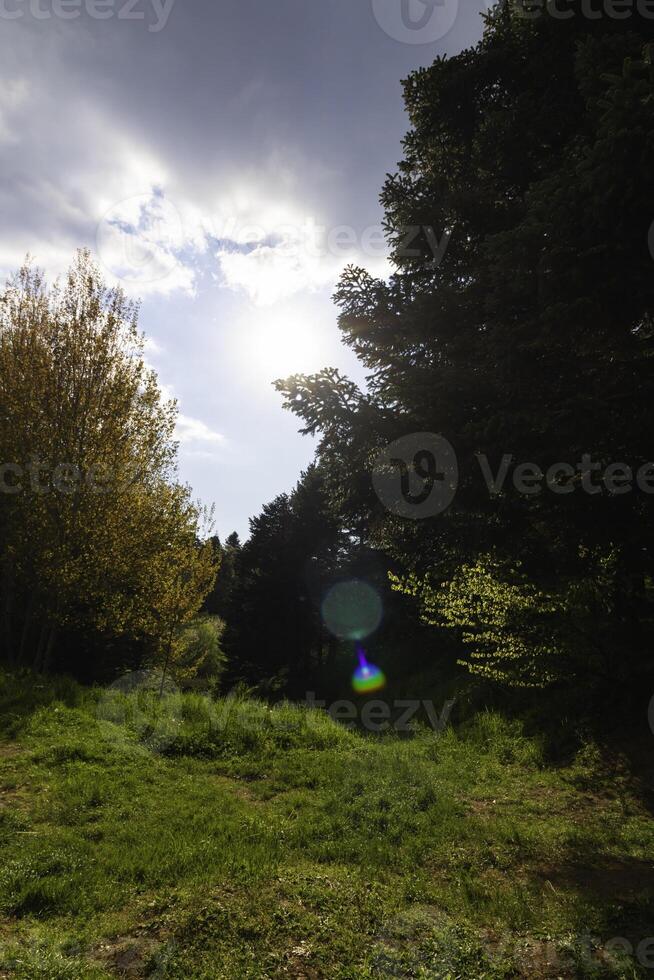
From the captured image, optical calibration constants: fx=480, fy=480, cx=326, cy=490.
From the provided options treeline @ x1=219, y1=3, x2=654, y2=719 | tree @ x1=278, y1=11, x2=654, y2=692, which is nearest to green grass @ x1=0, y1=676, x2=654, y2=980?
treeline @ x1=219, y1=3, x2=654, y2=719

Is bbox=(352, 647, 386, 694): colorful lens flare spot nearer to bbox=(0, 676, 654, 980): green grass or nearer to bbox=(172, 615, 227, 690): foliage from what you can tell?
bbox=(172, 615, 227, 690): foliage

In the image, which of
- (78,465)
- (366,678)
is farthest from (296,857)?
(366,678)

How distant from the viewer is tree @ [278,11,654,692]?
4.70m

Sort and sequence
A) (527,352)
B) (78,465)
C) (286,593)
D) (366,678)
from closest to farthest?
(527,352) → (78,465) → (366,678) → (286,593)

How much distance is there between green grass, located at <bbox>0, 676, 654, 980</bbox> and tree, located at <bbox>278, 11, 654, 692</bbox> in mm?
3061

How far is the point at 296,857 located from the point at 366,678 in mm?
21227

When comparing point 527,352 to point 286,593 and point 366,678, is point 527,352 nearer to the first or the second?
point 366,678

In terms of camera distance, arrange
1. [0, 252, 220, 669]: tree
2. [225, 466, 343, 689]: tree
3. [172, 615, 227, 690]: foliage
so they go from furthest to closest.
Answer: [225, 466, 343, 689]: tree
[172, 615, 227, 690]: foliage
[0, 252, 220, 669]: tree

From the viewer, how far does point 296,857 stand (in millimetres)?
4844

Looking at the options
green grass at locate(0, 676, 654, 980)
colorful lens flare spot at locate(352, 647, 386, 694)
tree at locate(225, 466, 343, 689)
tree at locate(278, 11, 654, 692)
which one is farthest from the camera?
tree at locate(225, 466, 343, 689)

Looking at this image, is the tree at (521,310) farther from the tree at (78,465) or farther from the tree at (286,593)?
the tree at (286,593)

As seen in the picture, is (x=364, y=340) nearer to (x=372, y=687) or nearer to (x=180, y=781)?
(x=180, y=781)

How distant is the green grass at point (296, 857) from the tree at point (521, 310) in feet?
10.0

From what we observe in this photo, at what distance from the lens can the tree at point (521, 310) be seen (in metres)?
4.70
